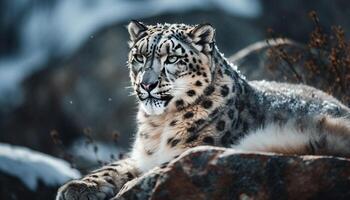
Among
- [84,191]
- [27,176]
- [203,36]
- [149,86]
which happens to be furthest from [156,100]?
[27,176]

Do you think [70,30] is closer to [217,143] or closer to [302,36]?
[302,36]

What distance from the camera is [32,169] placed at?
746 centimetres

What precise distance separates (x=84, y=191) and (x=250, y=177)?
56.5 inches

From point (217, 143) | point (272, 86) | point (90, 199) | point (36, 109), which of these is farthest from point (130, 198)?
point (36, 109)

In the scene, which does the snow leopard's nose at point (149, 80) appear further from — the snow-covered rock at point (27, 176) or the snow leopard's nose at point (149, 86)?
the snow-covered rock at point (27, 176)

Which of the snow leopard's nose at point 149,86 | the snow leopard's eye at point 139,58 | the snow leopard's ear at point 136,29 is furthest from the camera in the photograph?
the snow leopard's ear at point 136,29

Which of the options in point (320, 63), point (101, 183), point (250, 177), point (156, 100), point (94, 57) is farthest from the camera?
point (94, 57)

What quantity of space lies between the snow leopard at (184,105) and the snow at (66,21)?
27.1 ft

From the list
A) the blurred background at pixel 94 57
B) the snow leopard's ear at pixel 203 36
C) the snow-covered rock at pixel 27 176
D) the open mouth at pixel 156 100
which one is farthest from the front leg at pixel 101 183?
the blurred background at pixel 94 57

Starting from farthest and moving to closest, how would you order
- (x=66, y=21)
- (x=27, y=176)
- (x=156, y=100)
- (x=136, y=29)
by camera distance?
(x=66, y=21), (x=27, y=176), (x=136, y=29), (x=156, y=100)

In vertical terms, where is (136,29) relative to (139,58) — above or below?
above

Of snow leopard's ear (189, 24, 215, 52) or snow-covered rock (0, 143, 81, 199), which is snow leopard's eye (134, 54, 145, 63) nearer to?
snow leopard's ear (189, 24, 215, 52)

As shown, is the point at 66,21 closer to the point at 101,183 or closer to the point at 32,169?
the point at 32,169

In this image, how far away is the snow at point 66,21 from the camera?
1408cm
